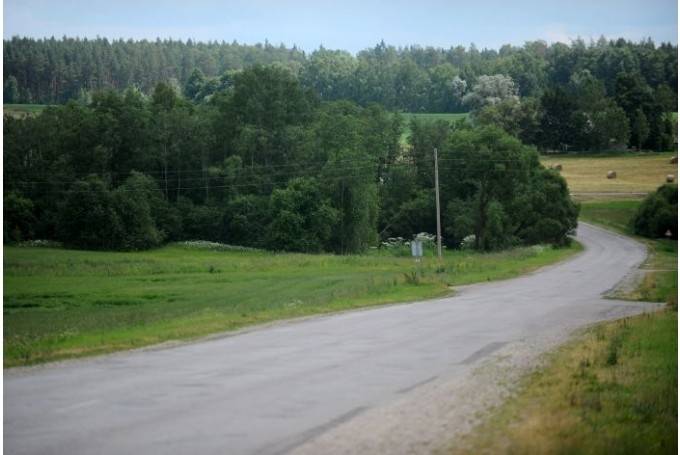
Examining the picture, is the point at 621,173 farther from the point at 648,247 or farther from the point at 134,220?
the point at 134,220

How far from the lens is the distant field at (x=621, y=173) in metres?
15.1

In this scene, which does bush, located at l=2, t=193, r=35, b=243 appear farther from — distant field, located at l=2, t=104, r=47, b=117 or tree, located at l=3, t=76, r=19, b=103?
tree, located at l=3, t=76, r=19, b=103

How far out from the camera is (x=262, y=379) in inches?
504

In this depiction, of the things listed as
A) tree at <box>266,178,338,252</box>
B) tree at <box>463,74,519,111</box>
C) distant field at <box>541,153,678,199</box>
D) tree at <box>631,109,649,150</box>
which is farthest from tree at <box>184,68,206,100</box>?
tree at <box>631,109,649,150</box>

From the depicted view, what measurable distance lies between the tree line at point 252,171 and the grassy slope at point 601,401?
1161 inches

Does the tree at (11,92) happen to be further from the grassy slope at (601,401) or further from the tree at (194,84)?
the tree at (194,84)

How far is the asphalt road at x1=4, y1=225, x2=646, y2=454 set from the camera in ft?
30.7

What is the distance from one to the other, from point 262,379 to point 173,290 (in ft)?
90.2

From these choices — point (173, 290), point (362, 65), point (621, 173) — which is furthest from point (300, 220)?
point (621, 173)

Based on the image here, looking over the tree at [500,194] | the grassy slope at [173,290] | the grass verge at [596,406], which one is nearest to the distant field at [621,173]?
the tree at [500,194]

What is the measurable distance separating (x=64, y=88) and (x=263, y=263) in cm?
2261

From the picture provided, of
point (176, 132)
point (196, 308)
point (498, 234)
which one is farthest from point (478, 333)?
point (176, 132)

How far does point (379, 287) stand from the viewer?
35188 mm

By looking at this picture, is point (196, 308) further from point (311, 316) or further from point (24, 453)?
point (24, 453)
